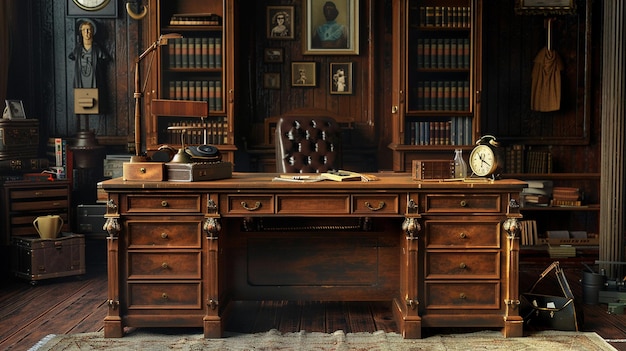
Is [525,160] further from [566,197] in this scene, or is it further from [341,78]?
[341,78]

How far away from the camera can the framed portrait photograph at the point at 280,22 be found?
6.51 metres

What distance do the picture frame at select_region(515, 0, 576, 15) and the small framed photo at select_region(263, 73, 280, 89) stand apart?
216 centimetres

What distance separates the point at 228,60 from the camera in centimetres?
609

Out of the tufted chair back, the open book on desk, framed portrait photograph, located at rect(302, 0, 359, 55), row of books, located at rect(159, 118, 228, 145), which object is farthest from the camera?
framed portrait photograph, located at rect(302, 0, 359, 55)

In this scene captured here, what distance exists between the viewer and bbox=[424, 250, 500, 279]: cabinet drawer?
160 inches

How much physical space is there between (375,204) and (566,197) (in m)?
3.03

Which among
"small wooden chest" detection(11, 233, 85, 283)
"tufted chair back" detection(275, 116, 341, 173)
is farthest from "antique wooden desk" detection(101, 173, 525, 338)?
"small wooden chest" detection(11, 233, 85, 283)

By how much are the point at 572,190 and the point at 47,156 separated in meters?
4.58

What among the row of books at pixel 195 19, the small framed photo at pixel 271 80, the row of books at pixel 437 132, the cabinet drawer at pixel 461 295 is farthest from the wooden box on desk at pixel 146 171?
the row of books at pixel 437 132

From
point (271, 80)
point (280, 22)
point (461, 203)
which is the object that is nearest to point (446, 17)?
point (280, 22)

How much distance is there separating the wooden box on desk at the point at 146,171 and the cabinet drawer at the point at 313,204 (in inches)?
26.0

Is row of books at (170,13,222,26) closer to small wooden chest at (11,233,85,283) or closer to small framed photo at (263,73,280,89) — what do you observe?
small framed photo at (263,73,280,89)

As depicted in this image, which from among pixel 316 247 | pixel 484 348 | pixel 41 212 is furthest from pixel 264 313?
pixel 41 212

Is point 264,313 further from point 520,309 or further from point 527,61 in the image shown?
point 527,61
